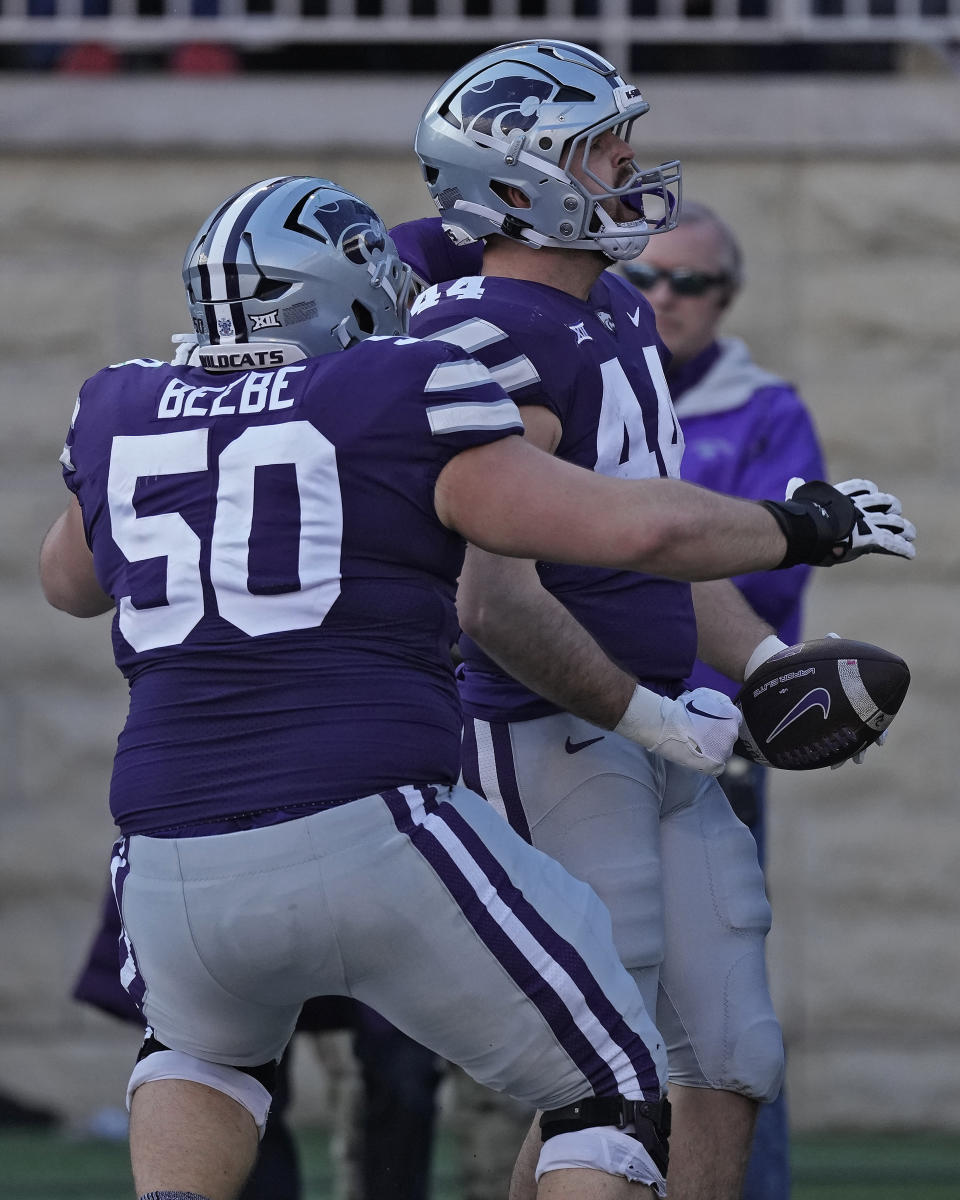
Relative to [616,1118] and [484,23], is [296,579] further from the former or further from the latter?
[484,23]

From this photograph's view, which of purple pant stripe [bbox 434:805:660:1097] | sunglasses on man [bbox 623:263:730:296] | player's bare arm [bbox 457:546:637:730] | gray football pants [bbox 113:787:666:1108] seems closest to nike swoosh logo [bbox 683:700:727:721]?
player's bare arm [bbox 457:546:637:730]

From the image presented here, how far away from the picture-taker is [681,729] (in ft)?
10.7

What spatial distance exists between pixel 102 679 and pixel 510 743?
10.3 feet

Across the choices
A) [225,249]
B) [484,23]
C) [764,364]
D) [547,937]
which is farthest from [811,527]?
[484,23]

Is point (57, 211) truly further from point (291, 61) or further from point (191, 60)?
point (291, 61)

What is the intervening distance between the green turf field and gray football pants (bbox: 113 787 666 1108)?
112 inches

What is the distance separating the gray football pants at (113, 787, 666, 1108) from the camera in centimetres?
272

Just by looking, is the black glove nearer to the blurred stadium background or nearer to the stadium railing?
the blurred stadium background

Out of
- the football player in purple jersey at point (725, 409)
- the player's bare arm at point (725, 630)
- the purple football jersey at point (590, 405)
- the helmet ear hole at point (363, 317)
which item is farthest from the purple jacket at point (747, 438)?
the helmet ear hole at point (363, 317)

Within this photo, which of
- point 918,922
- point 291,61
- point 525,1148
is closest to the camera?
point 525,1148

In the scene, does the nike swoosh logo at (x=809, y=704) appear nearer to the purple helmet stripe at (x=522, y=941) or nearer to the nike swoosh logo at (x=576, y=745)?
the nike swoosh logo at (x=576, y=745)

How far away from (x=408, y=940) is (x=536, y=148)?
4.54 feet

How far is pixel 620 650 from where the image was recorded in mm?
3422

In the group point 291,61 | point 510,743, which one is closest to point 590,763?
point 510,743
